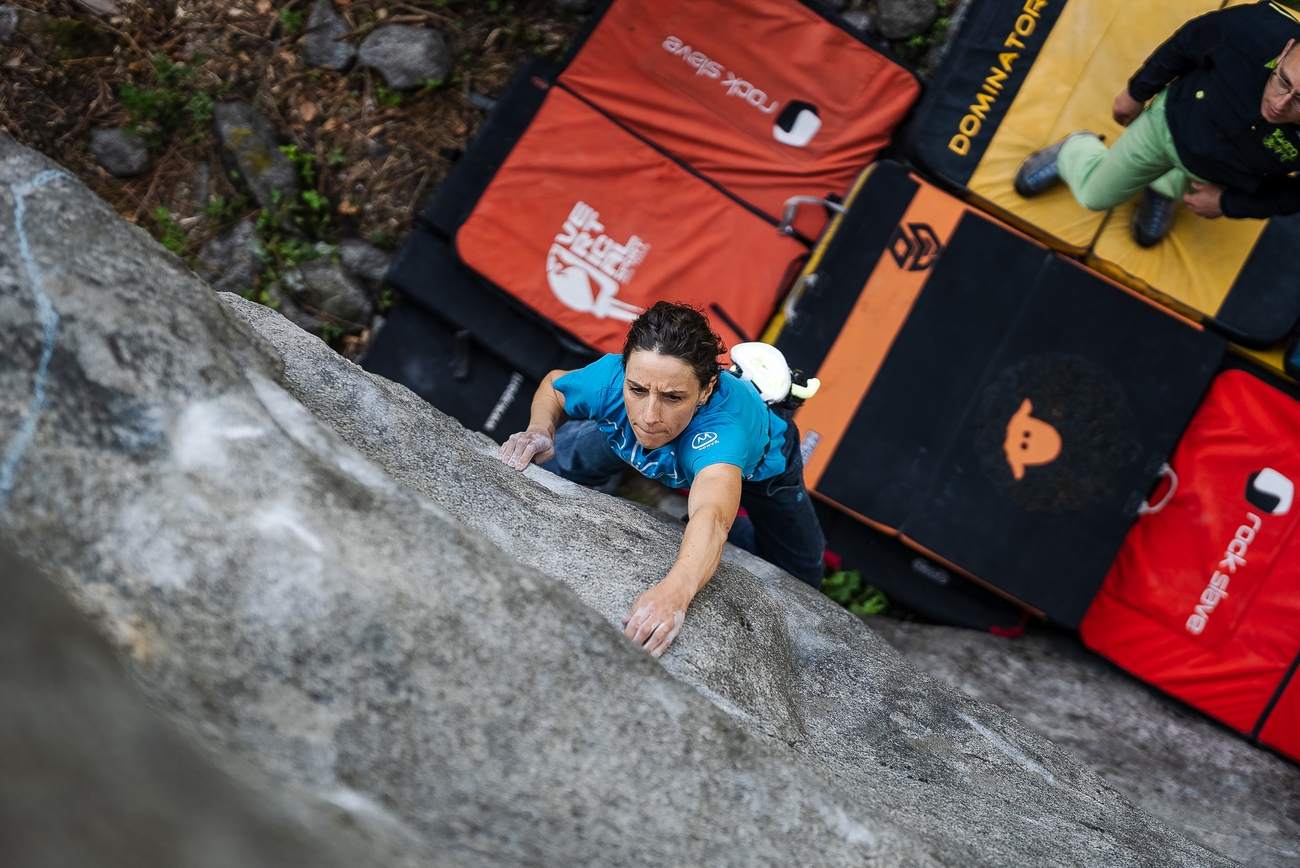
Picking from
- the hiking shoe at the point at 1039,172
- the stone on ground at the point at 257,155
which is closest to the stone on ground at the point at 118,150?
the stone on ground at the point at 257,155

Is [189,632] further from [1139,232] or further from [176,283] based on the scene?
[1139,232]

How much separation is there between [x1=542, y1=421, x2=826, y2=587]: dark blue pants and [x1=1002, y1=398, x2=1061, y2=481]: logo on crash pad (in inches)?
43.3

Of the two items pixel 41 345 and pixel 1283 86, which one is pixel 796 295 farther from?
pixel 41 345

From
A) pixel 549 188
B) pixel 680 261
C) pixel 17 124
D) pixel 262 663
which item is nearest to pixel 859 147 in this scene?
pixel 680 261

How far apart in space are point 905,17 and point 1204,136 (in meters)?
2.00

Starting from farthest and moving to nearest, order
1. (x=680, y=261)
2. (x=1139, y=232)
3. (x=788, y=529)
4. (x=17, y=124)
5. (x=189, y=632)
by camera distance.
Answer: (x=17, y=124) → (x=680, y=261) → (x=1139, y=232) → (x=788, y=529) → (x=189, y=632)

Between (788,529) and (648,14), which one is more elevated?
(648,14)

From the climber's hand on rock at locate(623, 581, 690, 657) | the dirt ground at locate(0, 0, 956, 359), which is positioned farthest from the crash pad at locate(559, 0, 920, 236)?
the climber's hand on rock at locate(623, 581, 690, 657)

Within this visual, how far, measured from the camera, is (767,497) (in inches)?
121

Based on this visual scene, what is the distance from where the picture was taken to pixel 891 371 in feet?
13.0

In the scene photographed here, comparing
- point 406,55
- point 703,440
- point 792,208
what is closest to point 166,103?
point 406,55

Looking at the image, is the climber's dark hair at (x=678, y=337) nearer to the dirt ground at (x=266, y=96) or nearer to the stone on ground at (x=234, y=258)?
the dirt ground at (x=266, y=96)

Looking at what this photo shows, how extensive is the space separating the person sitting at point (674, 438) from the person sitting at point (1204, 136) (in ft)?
6.31

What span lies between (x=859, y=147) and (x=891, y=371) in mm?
1246
